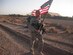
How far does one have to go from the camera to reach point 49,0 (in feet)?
22.6

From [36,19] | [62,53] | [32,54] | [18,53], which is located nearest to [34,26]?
[36,19]

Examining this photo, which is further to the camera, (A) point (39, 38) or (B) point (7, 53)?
(B) point (7, 53)

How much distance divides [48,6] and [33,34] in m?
1.57

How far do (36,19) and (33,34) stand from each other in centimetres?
76

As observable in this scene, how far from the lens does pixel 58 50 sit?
26.5 ft

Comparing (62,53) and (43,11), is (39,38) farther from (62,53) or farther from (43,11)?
(62,53)

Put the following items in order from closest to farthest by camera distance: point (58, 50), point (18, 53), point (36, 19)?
1. point (36, 19)
2. point (18, 53)
3. point (58, 50)

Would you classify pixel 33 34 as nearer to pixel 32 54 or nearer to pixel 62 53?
pixel 32 54

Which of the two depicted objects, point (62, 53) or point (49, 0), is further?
point (62, 53)

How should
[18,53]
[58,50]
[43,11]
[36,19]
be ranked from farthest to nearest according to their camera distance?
[58,50] < [18,53] < [43,11] < [36,19]

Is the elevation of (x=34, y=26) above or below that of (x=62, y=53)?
above

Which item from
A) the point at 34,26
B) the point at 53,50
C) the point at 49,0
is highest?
the point at 49,0

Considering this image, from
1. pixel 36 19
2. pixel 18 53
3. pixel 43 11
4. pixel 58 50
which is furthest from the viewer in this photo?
pixel 58 50

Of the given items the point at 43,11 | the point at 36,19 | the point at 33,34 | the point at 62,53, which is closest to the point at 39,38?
the point at 33,34
